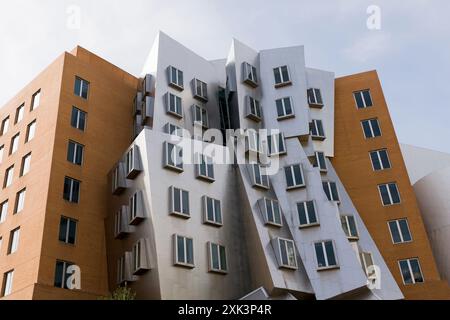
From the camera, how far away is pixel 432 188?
44094mm

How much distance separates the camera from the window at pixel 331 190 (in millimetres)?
38969

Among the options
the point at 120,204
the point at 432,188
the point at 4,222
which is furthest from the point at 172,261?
the point at 432,188

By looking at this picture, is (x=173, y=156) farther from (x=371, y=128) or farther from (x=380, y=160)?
(x=371, y=128)

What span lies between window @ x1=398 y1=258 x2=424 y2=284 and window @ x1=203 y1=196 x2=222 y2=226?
15031mm

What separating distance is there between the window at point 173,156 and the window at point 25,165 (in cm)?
1164

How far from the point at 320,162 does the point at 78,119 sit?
66.9 ft

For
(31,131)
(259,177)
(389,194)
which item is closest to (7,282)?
(31,131)

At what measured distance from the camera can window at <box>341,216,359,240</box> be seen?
35.6 metres

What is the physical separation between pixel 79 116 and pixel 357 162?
79.1 feet

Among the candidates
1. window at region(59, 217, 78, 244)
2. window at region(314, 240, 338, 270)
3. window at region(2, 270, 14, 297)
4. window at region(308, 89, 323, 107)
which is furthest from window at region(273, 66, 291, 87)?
window at region(2, 270, 14, 297)

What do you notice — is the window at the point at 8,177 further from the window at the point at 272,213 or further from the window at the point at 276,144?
the window at the point at 276,144

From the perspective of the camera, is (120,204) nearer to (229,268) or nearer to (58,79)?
(229,268)

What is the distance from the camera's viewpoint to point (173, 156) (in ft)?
112

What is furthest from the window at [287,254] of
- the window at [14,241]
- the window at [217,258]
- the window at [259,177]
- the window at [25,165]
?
the window at [25,165]
